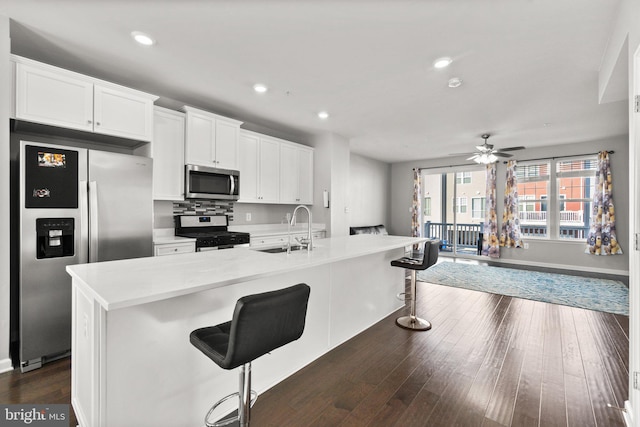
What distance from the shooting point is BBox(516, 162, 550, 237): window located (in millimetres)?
6492

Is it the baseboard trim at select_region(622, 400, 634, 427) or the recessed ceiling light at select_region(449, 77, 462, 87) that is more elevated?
the recessed ceiling light at select_region(449, 77, 462, 87)

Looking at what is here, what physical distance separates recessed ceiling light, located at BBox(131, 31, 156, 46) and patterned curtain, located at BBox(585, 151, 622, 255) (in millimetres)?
7674

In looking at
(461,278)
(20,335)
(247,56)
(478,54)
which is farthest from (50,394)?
(461,278)

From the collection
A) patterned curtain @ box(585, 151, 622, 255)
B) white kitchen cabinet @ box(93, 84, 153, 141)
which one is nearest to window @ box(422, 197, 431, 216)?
patterned curtain @ box(585, 151, 622, 255)

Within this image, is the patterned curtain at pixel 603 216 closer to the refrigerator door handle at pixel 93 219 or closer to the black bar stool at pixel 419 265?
the black bar stool at pixel 419 265

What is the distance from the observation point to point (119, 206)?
266 cm

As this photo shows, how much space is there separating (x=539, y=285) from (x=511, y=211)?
7.49 ft

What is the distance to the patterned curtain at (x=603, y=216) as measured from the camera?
18.4 feet

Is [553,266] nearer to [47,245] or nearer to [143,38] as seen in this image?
[143,38]

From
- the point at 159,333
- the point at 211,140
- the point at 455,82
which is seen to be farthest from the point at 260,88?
the point at 159,333

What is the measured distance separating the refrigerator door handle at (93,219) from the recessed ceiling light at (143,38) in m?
1.26

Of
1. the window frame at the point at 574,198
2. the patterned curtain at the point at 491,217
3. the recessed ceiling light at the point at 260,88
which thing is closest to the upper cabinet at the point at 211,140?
the recessed ceiling light at the point at 260,88

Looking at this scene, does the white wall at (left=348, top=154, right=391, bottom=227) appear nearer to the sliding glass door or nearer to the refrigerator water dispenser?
the sliding glass door

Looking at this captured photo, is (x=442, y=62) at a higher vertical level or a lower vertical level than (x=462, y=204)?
higher
